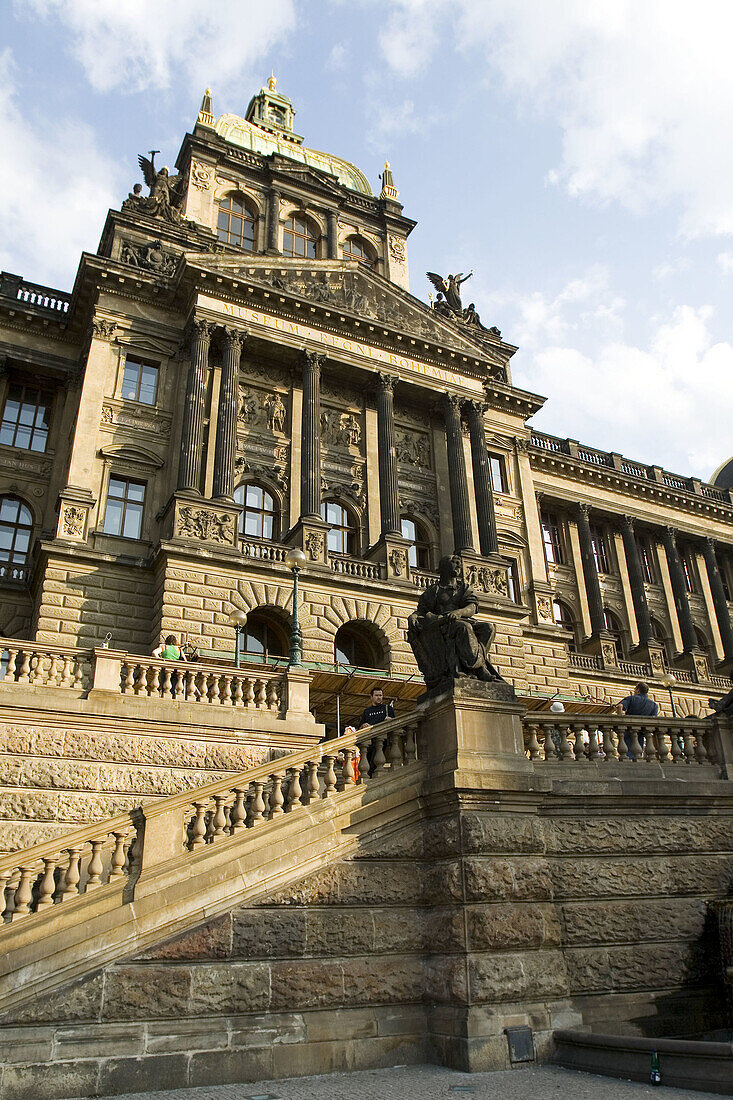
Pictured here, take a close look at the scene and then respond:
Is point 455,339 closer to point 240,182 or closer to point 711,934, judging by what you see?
point 240,182

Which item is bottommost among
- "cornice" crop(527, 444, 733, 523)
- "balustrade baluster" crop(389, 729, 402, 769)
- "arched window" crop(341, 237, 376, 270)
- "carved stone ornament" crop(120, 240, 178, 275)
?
"balustrade baluster" crop(389, 729, 402, 769)

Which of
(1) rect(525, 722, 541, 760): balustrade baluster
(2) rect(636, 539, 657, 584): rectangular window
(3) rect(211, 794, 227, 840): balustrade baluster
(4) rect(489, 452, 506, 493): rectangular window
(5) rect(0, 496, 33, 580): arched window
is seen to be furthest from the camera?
(2) rect(636, 539, 657, 584): rectangular window

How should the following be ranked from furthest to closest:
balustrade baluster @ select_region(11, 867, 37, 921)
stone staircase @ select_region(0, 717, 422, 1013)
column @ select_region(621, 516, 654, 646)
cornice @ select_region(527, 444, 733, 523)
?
cornice @ select_region(527, 444, 733, 523)
column @ select_region(621, 516, 654, 646)
balustrade baluster @ select_region(11, 867, 37, 921)
stone staircase @ select_region(0, 717, 422, 1013)

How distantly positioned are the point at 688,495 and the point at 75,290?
34.4 metres

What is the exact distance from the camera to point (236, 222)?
39875mm

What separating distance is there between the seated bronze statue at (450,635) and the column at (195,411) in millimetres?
15240

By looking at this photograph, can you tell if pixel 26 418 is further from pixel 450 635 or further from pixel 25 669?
pixel 450 635

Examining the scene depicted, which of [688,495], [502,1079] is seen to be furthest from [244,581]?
[688,495]

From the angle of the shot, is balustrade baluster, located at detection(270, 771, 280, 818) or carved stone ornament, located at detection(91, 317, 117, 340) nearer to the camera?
→ balustrade baluster, located at detection(270, 771, 280, 818)

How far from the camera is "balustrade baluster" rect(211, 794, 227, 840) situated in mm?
10258

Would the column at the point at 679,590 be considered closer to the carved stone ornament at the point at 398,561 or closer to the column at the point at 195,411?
the carved stone ornament at the point at 398,561

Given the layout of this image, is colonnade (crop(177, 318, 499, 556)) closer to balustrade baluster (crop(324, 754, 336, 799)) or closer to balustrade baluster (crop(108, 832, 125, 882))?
balustrade baluster (crop(324, 754, 336, 799))

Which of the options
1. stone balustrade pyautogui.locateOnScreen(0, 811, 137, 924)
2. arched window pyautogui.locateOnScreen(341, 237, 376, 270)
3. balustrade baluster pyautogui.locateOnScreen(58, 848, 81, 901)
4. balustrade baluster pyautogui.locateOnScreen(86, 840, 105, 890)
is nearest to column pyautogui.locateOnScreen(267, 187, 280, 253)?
arched window pyautogui.locateOnScreen(341, 237, 376, 270)

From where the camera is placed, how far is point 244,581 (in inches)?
1001
